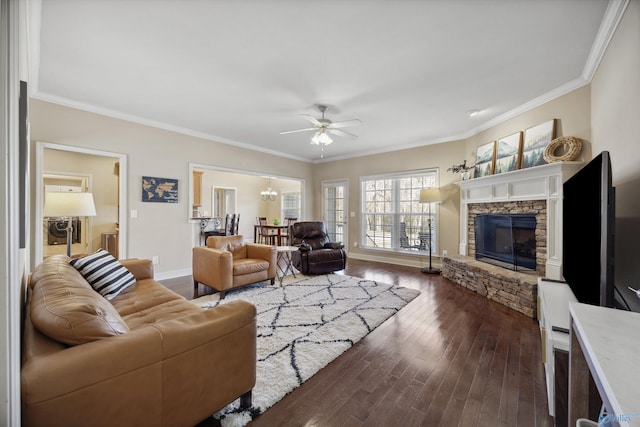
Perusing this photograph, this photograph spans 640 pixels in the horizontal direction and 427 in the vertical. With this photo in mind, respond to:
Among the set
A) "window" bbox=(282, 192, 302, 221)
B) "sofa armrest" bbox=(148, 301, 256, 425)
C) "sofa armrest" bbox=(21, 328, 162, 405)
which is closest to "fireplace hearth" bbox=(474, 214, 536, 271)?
"sofa armrest" bbox=(148, 301, 256, 425)

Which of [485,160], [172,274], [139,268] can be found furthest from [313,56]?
[172,274]

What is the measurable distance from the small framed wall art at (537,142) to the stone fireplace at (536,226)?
8.1 inches

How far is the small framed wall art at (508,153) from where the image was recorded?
11.8 ft

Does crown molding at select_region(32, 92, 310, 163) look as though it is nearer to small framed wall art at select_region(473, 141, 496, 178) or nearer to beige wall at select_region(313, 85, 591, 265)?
beige wall at select_region(313, 85, 591, 265)

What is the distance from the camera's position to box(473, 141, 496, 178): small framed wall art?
4027 millimetres

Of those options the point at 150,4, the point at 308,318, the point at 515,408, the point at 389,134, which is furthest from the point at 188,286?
the point at 389,134

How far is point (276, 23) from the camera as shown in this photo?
1.98m

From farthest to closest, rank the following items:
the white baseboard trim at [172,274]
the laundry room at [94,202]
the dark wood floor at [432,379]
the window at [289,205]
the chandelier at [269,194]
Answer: the window at [289,205]
the chandelier at [269,194]
the laundry room at [94,202]
the white baseboard trim at [172,274]
the dark wood floor at [432,379]

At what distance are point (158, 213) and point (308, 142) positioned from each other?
3104mm

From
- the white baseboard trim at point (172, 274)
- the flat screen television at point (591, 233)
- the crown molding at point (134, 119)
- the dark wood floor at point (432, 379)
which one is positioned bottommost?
the dark wood floor at point (432, 379)

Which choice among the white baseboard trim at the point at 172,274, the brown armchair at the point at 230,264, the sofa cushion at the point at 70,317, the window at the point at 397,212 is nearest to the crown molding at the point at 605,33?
the window at the point at 397,212

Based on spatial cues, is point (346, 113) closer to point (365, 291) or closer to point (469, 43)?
point (469, 43)

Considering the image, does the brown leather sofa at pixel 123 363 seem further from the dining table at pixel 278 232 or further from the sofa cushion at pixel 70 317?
the dining table at pixel 278 232

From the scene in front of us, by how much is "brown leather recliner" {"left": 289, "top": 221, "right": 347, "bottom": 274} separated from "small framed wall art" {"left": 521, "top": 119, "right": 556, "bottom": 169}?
311 centimetres
